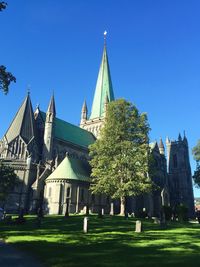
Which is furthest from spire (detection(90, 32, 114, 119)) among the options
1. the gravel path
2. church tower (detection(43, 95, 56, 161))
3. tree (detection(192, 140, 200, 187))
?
the gravel path

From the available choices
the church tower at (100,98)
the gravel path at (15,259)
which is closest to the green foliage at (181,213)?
the gravel path at (15,259)

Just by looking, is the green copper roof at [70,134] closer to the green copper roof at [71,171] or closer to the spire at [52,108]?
the spire at [52,108]

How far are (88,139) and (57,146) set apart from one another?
1510 centimetres

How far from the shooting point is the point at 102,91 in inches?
3474

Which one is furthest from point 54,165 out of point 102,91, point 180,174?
point 180,174

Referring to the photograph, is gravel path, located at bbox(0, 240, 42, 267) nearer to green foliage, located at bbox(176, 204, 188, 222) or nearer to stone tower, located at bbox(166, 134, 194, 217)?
green foliage, located at bbox(176, 204, 188, 222)

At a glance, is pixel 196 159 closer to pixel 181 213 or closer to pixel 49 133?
pixel 181 213

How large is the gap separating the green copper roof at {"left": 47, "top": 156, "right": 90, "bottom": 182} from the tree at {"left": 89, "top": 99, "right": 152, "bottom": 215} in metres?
8.85

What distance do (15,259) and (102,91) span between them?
7942 cm

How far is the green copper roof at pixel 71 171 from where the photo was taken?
160ft

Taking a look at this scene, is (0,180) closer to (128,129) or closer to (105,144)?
(105,144)

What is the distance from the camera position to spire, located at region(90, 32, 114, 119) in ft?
288

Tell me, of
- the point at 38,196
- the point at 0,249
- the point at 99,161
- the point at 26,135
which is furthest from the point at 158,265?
the point at 26,135

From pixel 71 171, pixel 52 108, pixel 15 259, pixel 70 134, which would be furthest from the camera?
pixel 70 134
